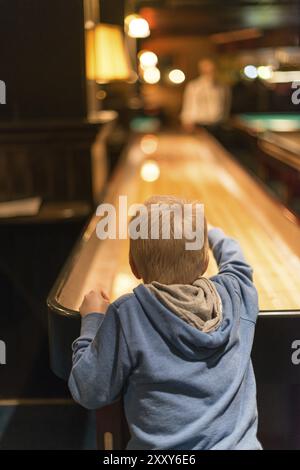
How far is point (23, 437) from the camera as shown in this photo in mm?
2717

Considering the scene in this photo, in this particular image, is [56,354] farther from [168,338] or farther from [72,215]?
[72,215]

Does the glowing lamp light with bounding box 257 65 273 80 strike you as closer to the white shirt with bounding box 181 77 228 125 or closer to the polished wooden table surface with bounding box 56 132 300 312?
the white shirt with bounding box 181 77 228 125

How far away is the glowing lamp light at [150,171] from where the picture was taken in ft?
13.1

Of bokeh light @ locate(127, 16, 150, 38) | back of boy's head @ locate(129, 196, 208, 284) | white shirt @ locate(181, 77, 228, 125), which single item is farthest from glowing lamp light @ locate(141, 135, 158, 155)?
back of boy's head @ locate(129, 196, 208, 284)

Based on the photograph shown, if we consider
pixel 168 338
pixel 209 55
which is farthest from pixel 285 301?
pixel 209 55

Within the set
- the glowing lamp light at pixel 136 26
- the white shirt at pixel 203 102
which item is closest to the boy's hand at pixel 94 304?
the glowing lamp light at pixel 136 26

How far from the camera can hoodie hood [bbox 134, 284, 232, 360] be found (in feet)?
4.36

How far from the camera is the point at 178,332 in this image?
4.36ft

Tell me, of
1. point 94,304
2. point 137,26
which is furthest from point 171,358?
point 137,26

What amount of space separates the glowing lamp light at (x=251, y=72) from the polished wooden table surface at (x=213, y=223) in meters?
6.99

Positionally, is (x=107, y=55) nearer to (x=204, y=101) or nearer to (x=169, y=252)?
(x=169, y=252)

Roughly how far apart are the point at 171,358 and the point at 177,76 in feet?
46.6

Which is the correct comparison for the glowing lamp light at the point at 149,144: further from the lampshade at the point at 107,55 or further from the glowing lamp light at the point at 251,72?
the glowing lamp light at the point at 251,72
